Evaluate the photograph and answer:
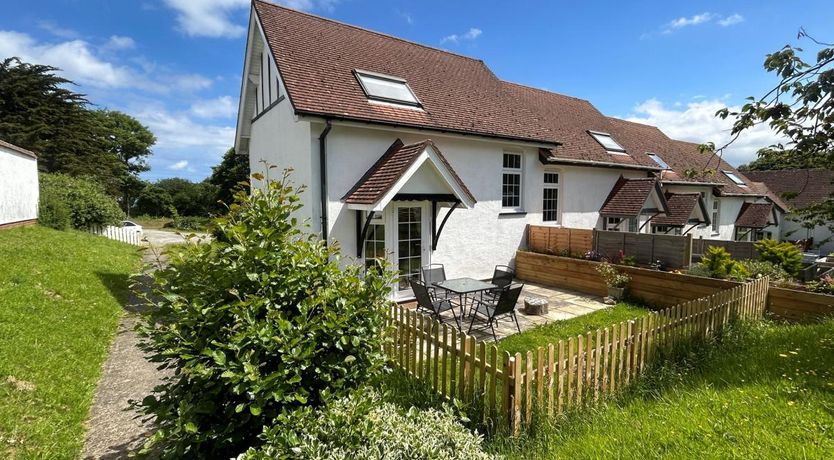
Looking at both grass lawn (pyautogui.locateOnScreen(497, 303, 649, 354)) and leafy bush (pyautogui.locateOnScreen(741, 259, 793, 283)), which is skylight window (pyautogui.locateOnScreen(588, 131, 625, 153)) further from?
grass lawn (pyautogui.locateOnScreen(497, 303, 649, 354))

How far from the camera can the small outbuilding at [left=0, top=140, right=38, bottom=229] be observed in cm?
1218

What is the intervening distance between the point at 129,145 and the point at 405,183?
5972 centimetres

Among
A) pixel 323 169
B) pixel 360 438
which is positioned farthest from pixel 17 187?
pixel 360 438

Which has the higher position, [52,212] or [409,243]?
[52,212]

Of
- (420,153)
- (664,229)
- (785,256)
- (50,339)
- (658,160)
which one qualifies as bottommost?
(50,339)

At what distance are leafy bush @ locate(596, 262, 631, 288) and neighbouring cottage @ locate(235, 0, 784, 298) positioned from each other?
303cm

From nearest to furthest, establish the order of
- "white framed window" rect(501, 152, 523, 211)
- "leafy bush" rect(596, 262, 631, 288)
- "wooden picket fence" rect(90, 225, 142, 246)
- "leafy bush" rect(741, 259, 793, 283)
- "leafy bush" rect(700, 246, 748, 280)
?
"leafy bush" rect(700, 246, 748, 280), "leafy bush" rect(741, 259, 793, 283), "leafy bush" rect(596, 262, 631, 288), "white framed window" rect(501, 152, 523, 211), "wooden picket fence" rect(90, 225, 142, 246)

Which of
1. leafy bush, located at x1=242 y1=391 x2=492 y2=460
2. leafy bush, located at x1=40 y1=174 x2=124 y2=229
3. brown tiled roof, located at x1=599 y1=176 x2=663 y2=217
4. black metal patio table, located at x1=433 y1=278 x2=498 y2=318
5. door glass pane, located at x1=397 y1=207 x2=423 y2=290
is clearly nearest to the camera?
leafy bush, located at x1=242 y1=391 x2=492 y2=460

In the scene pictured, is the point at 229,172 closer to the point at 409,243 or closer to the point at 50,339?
the point at 409,243

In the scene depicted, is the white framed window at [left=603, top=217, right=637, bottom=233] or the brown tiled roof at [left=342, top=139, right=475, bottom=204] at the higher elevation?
the brown tiled roof at [left=342, top=139, right=475, bottom=204]

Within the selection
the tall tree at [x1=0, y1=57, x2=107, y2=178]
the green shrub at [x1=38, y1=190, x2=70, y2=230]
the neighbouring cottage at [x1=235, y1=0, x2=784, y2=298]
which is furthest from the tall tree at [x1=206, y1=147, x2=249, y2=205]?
the neighbouring cottage at [x1=235, y1=0, x2=784, y2=298]

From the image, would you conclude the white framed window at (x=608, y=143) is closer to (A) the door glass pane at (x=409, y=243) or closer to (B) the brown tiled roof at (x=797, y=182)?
(A) the door glass pane at (x=409, y=243)

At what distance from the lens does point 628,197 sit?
15000 mm

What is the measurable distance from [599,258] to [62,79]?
4336cm
